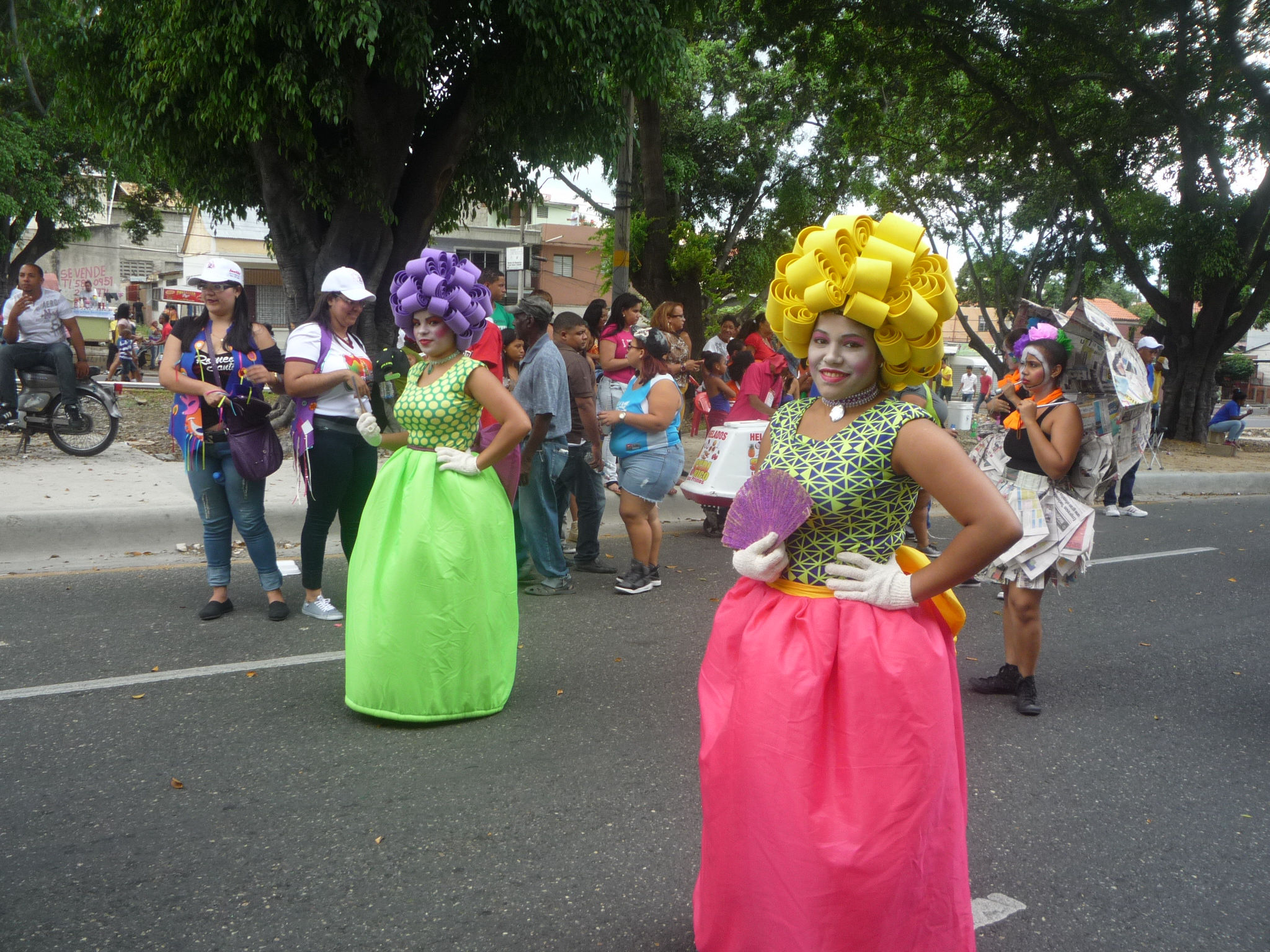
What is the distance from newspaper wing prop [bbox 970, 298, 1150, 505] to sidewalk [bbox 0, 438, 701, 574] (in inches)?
173

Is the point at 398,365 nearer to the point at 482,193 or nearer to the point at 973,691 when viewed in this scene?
the point at 973,691

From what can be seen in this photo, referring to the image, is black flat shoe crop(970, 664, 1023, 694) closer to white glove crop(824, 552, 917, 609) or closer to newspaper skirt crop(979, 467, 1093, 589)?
newspaper skirt crop(979, 467, 1093, 589)

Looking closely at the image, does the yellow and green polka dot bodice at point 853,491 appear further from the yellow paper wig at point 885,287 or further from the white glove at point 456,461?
the white glove at point 456,461

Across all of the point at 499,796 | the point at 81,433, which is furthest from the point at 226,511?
the point at 81,433

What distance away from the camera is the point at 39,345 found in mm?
10508

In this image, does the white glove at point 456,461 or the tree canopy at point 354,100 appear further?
the tree canopy at point 354,100

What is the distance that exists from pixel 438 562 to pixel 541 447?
8.80ft

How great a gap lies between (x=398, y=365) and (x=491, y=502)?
64.1 inches

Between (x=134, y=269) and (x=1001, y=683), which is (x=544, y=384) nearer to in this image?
(x=1001, y=683)

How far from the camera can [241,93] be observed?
28.8 ft

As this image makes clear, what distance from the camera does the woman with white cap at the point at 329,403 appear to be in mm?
5363

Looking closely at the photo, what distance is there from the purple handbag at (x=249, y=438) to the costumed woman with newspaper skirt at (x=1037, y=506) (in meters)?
3.82

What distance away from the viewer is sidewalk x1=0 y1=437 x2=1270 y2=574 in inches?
285

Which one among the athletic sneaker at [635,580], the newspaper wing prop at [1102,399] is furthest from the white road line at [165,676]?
the newspaper wing prop at [1102,399]
